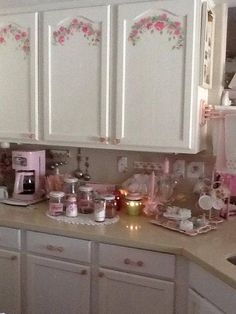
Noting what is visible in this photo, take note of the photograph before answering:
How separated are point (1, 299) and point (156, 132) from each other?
135 centimetres

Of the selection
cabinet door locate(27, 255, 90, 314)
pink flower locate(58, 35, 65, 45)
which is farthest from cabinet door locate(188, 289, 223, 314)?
pink flower locate(58, 35, 65, 45)

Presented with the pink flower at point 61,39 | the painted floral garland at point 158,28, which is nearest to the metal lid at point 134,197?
the painted floral garland at point 158,28

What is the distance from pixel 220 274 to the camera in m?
1.54

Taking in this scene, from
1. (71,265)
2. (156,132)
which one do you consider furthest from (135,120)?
(71,265)

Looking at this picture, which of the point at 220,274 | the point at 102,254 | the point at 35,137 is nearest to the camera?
the point at 220,274

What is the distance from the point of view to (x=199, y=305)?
1725mm

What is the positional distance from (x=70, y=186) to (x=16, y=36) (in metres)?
1.01

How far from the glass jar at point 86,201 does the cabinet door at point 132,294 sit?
45cm

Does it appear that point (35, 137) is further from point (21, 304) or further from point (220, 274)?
point (220, 274)

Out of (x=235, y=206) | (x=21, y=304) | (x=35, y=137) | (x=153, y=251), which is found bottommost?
(x=21, y=304)

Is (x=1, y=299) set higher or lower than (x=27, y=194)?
lower

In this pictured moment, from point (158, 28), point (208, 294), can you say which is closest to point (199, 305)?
point (208, 294)

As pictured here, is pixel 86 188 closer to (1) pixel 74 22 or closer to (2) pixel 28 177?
(2) pixel 28 177

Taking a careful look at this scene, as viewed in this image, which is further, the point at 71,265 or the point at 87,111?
the point at 87,111
